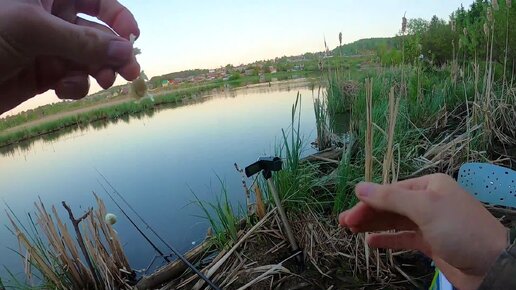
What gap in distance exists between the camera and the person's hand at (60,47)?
593 mm

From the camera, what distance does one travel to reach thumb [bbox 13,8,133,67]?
60 cm

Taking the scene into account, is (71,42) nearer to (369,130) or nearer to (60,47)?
(60,47)

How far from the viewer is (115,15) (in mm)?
841

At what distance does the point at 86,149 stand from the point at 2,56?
7943mm

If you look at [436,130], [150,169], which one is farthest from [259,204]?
[150,169]

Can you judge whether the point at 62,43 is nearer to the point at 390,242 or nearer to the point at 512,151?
the point at 390,242

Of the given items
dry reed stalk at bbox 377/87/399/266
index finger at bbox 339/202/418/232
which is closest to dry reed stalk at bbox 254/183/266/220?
dry reed stalk at bbox 377/87/399/266

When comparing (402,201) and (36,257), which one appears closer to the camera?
(402,201)

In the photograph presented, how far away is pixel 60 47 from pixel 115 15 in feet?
0.78

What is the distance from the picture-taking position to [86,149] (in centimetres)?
788

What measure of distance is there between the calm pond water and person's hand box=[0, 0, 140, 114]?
7.85ft

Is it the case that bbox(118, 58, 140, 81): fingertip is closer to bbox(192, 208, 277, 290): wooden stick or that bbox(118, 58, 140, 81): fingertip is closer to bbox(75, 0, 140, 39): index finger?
bbox(75, 0, 140, 39): index finger

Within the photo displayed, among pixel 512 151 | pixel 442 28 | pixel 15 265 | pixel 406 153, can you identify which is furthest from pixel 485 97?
pixel 442 28

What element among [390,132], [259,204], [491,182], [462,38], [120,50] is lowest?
[259,204]
